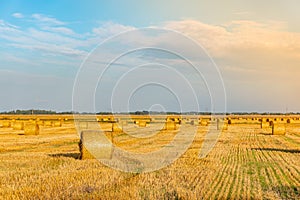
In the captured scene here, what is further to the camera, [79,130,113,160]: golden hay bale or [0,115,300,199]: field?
[79,130,113,160]: golden hay bale

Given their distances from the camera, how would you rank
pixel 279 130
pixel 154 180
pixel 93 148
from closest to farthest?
pixel 154 180
pixel 93 148
pixel 279 130

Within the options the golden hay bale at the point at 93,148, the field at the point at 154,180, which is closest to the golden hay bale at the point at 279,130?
the field at the point at 154,180

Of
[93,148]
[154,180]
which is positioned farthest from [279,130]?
[154,180]

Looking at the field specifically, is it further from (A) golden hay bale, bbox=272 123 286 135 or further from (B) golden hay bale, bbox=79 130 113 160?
(A) golden hay bale, bbox=272 123 286 135

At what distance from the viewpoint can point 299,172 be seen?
14242 mm

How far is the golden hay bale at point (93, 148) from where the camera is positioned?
1738 centimetres

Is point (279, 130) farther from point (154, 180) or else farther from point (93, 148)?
point (154, 180)

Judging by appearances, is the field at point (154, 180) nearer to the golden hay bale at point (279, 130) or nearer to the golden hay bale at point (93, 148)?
the golden hay bale at point (93, 148)

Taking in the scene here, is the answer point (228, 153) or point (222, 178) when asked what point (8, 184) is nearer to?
point (222, 178)

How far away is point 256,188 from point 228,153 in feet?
30.8

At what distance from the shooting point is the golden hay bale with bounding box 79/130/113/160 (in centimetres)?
1738

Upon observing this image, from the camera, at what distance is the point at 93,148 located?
17625 millimetres

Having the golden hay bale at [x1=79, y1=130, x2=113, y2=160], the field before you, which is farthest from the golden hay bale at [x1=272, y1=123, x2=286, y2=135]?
the golden hay bale at [x1=79, y1=130, x2=113, y2=160]

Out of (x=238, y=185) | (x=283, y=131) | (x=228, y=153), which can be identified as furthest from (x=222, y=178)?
(x=283, y=131)
